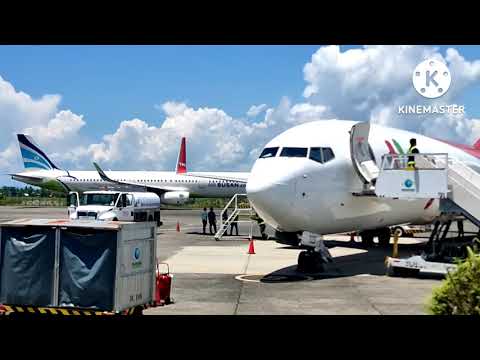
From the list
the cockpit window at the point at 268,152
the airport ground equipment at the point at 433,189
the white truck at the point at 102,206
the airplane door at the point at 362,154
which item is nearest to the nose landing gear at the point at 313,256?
the airport ground equipment at the point at 433,189

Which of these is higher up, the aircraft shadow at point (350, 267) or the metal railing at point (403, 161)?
the metal railing at point (403, 161)

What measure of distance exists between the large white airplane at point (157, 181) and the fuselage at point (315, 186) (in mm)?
42641

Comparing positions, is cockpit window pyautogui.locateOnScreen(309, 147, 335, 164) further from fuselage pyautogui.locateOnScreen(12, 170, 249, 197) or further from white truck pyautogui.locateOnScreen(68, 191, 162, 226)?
fuselage pyautogui.locateOnScreen(12, 170, 249, 197)

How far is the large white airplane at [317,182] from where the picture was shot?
16.8 meters

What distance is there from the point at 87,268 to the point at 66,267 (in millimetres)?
373

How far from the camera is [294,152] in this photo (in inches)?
695

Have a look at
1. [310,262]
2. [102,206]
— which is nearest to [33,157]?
[102,206]

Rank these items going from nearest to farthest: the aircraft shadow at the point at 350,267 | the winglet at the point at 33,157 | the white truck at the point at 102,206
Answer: the aircraft shadow at the point at 350,267, the white truck at the point at 102,206, the winglet at the point at 33,157

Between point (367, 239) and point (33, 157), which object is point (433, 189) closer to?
point (367, 239)

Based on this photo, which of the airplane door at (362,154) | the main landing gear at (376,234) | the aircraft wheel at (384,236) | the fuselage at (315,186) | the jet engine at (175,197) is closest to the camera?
the fuselage at (315,186)

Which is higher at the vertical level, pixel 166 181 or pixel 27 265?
pixel 166 181

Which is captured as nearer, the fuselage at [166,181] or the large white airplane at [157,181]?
the large white airplane at [157,181]

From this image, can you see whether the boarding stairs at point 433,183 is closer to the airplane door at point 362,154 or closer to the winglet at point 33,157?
the airplane door at point 362,154
